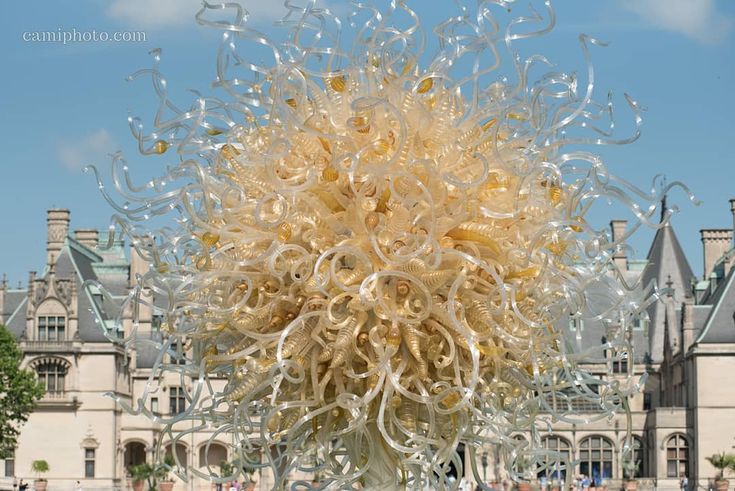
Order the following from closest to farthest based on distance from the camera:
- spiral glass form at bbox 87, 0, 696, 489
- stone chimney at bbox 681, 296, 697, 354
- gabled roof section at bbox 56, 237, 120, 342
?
spiral glass form at bbox 87, 0, 696, 489, stone chimney at bbox 681, 296, 697, 354, gabled roof section at bbox 56, 237, 120, 342

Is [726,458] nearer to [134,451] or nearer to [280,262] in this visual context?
[134,451]

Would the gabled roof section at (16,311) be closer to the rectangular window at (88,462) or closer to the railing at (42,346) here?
the railing at (42,346)

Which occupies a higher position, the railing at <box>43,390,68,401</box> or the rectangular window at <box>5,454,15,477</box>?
the railing at <box>43,390,68,401</box>

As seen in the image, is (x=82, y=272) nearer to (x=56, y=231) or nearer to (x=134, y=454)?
(x=56, y=231)

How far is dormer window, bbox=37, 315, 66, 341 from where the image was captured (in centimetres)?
4647

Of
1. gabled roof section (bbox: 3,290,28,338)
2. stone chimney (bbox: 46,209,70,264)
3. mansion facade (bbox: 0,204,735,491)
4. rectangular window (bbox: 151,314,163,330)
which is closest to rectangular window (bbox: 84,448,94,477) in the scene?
mansion facade (bbox: 0,204,735,491)

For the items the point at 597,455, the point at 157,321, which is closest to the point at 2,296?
the point at 597,455

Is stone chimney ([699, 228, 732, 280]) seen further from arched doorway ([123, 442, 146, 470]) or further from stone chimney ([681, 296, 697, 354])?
arched doorway ([123, 442, 146, 470])

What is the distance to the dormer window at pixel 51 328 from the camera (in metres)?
46.5

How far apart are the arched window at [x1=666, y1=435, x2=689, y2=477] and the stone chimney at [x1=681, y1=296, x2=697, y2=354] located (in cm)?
305

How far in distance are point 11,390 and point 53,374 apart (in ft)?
28.8

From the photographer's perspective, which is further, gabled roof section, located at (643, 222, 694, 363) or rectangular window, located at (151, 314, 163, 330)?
gabled roof section, located at (643, 222, 694, 363)

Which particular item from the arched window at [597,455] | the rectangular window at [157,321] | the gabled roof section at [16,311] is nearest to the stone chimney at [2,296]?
the gabled roof section at [16,311]

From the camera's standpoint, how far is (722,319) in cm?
4666
